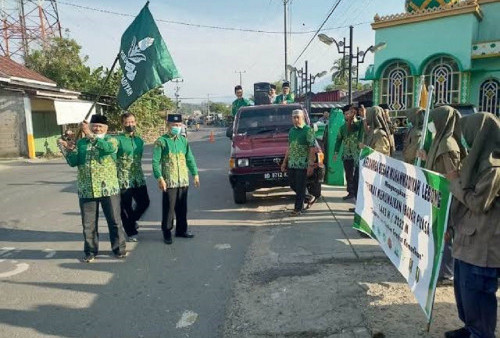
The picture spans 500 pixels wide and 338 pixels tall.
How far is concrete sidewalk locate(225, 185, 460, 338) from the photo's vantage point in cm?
331

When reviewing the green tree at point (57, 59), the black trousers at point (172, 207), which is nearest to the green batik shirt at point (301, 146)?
the black trousers at point (172, 207)

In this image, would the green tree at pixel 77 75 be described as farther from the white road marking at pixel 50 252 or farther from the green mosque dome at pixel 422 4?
the white road marking at pixel 50 252

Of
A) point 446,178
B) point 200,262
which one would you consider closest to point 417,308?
point 446,178

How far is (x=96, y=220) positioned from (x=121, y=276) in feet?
3.00

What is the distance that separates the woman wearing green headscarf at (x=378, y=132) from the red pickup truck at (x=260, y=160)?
942mm

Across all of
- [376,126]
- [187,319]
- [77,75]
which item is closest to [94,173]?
[187,319]

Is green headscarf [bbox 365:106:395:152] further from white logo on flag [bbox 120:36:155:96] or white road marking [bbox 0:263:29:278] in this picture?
white road marking [bbox 0:263:29:278]

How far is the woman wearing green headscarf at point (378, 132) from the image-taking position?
611 cm

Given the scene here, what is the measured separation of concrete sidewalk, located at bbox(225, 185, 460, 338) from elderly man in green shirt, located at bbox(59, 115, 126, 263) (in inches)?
74.8

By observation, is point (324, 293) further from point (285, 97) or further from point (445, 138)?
point (285, 97)

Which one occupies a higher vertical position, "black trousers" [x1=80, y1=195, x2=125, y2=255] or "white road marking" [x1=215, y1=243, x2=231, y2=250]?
"black trousers" [x1=80, y1=195, x2=125, y2=255]

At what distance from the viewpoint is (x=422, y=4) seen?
18.1 metres

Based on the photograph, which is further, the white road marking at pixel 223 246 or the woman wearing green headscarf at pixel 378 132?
the woman wearing green headscarf at pixel 378 132

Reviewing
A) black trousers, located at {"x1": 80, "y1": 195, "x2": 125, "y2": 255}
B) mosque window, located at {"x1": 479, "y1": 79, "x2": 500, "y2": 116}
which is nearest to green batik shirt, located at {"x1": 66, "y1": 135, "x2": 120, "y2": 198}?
black trousers, located at {"x1": 80, "y1": 195, "x2": 125, "y2": 255}
